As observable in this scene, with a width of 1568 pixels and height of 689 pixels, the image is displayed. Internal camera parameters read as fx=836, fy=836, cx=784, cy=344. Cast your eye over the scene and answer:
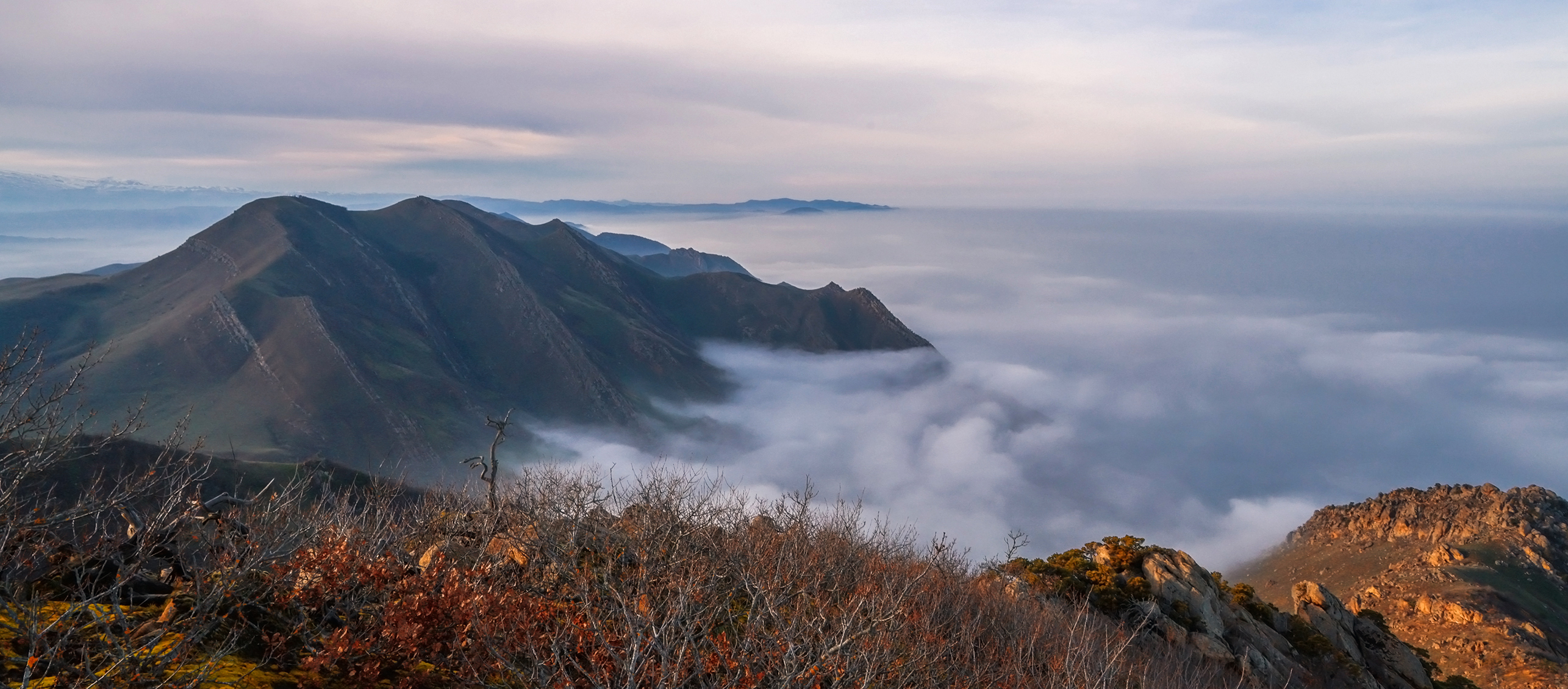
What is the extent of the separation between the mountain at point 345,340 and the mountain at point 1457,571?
100 m

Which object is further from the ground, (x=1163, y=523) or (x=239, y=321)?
(x=239, y=321)

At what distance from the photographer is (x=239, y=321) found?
129m

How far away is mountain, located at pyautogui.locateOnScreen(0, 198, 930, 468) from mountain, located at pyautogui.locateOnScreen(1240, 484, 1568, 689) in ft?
329

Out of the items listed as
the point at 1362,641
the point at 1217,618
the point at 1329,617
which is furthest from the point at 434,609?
the point at 1362,641

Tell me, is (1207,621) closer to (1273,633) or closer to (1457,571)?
(1273,633)

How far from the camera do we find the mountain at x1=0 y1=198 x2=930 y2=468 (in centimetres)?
11275

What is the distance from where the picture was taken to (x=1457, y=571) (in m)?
62.9

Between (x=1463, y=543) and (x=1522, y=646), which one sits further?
(x=1463, y=543)

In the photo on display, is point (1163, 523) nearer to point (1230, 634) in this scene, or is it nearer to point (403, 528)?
point (1230, 634)

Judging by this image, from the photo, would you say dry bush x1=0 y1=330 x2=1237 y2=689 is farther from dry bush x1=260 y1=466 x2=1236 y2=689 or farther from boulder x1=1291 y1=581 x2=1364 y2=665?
boulder x1=1291 y1=581 x2=1364 y2=665

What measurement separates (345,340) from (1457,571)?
458 ft

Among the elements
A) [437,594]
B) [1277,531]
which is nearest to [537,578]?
[437,594]

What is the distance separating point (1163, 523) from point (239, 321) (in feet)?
623

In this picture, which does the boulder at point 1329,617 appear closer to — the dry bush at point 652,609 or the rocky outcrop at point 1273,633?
the rocky outcrop at point 1273,633
